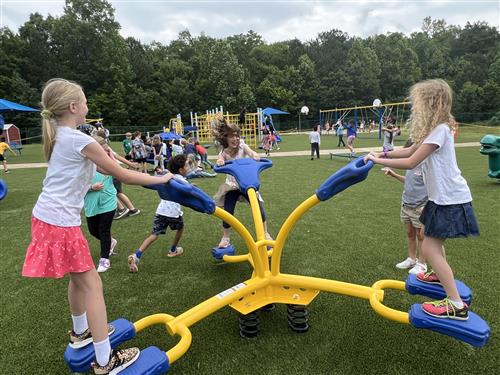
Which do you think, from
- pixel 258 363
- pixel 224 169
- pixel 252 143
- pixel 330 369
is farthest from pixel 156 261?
pixel 252 143

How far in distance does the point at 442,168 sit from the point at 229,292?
173 cm

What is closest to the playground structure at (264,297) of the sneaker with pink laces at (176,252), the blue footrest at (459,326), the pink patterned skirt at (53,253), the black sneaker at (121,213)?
the blue footrest at (459,326)

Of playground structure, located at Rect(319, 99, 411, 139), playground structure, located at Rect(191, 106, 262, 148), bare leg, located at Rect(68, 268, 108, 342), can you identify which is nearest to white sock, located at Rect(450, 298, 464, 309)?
bare leg, located at Rect(68, 268, 108, 342)

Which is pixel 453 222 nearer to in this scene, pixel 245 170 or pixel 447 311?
pixel 447 311

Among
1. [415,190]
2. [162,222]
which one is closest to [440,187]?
[415,190]

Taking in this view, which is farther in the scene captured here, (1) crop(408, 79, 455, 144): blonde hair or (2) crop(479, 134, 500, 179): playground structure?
(2) crop(479, 134, 500, 179): playground structure

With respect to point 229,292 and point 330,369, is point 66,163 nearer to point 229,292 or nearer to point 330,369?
point 229,292

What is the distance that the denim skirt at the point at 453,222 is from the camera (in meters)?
2.44

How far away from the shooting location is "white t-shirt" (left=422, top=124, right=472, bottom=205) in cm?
246

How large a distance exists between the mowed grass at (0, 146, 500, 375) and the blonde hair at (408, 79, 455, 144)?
1477 mm

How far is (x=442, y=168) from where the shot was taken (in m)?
2.48

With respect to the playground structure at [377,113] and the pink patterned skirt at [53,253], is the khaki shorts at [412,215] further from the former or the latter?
the playground structure at [377,113]

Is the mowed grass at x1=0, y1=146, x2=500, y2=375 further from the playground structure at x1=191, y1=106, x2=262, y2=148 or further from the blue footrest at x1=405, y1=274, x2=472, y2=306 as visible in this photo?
the playground structure at x1=191, y1=106, x2=262, y2=148

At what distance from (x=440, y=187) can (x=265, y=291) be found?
1515 millimetres
